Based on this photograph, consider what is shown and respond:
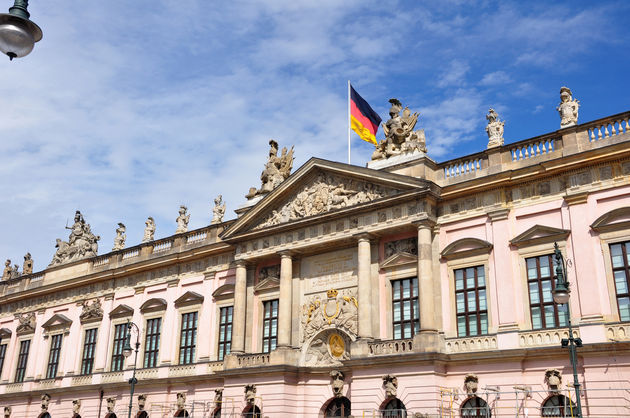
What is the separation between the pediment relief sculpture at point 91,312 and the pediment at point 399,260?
20767 mm

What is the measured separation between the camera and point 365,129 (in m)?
31.6

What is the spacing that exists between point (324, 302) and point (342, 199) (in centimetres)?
477

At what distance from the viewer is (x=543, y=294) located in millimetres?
23984

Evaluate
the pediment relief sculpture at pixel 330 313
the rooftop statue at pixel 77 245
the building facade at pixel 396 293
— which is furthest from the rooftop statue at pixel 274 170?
the rooftop statue at pixel 77 245

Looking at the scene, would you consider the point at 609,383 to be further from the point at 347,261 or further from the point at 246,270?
the point at 246,270

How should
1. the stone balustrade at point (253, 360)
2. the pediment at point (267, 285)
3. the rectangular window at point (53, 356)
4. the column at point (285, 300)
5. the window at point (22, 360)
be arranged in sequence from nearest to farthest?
the column at point (285, 300)
the stone balustrade at point (253, 360)
the pediment at point (267, 285)
the rectangular window at point (53, 356)
the window at point (22, 360)

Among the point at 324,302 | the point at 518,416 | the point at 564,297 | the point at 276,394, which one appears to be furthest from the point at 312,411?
the point at 564,297

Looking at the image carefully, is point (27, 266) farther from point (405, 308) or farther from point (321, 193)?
point (405, 308)

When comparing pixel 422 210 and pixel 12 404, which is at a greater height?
pixel 422 210

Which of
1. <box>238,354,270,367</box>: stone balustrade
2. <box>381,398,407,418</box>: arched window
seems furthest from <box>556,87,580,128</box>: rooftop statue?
<box>238,354,270,367</box>: stone balustrade

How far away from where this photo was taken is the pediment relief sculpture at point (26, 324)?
145 ft

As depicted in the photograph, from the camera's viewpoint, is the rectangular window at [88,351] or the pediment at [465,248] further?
the rectangular window at [88,351]

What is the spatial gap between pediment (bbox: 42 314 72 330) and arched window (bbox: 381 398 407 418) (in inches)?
967

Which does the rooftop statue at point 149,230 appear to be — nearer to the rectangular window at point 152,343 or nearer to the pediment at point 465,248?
the rectangular window at point 152,343
